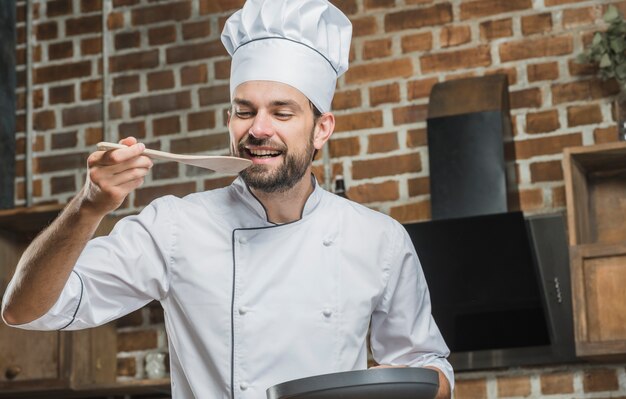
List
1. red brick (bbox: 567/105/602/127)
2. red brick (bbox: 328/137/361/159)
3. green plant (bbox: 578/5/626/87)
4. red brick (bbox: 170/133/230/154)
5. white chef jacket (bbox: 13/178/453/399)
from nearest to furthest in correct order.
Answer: white chef jacket (bbox: 13/178/453/399), green plant (bbox: 578/5/626/87), red brick (bbox: 567/105/602/127), red brick (bbox: 328/137/361/159), red brick (bbox: 170/133/230/154)

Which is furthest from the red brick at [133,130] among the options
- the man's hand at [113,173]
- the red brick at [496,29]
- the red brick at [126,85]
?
the man's hand at [113,173]

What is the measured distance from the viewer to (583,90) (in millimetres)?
3152

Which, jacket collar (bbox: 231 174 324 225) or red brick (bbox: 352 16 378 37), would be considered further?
red brick (bbox: 352 16 378 37)

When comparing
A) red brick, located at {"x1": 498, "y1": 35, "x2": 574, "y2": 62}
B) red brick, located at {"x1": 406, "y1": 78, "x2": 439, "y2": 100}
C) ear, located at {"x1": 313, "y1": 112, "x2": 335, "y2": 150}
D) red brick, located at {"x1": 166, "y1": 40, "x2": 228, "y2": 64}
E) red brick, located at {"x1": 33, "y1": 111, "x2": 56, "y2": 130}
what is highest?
red brick, located at {"x1": 166, "y1": 40, "x2": 228, "y2": 64}

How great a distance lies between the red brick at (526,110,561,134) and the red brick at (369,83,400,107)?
0.42m

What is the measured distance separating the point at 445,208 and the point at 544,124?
0.44m

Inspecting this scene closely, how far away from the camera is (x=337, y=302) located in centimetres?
196

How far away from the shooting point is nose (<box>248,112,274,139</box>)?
1.88m

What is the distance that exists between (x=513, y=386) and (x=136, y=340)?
1239 millimetres

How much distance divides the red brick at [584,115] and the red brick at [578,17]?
256 mm

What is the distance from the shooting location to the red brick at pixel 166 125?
140 inches

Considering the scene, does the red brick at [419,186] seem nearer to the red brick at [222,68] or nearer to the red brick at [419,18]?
the red brick at [419,18]

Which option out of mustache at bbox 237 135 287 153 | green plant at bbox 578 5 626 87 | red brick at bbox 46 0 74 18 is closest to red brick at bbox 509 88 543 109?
green plant at bbox 578 5 626 87

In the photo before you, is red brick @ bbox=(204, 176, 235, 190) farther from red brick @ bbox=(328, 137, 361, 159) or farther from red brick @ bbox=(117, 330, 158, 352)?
red brick @ bbox=(117, 330, 158, 352)
